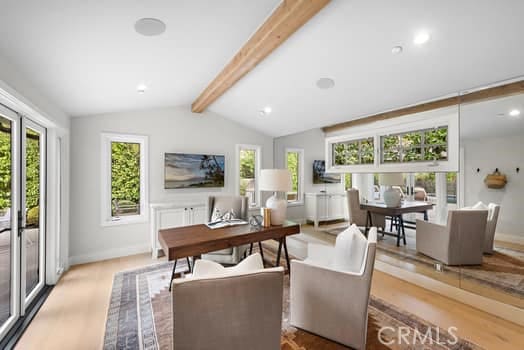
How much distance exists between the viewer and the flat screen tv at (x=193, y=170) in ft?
13.8

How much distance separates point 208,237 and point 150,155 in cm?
238

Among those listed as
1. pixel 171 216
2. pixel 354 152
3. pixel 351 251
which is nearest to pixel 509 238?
pixel 351 251

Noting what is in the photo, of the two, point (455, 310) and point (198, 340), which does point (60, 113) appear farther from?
point (455, 310)

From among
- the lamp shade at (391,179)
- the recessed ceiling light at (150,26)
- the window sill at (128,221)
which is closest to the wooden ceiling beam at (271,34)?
the recessed ceiling light at (150,26)

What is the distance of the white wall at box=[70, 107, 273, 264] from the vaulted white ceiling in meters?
0.44

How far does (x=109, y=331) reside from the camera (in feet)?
6.62

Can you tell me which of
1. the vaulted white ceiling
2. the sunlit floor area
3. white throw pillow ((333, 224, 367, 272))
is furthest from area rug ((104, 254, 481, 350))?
the vaulted white ceiling

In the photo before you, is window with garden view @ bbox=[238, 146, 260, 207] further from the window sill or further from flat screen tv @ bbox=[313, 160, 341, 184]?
the window sill

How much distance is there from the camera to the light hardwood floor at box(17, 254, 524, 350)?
192cm

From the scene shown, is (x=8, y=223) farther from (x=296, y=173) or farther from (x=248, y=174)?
(x=296, y=173)

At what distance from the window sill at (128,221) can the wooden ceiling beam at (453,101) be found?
12.4 feet

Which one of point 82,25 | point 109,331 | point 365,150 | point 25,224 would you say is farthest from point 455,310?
point 25,224

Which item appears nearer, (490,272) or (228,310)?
(228,310)

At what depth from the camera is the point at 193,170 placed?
4.44 m
